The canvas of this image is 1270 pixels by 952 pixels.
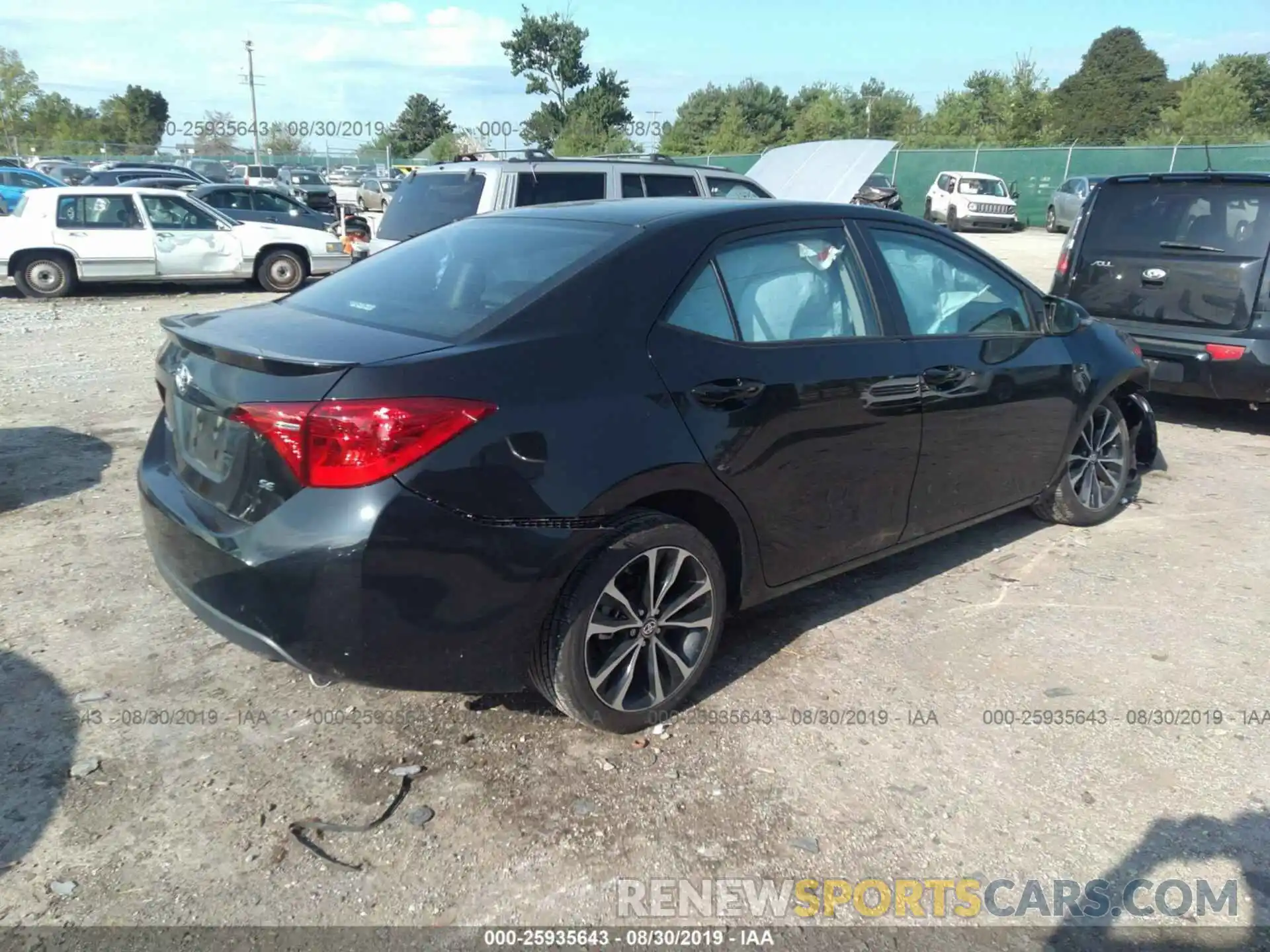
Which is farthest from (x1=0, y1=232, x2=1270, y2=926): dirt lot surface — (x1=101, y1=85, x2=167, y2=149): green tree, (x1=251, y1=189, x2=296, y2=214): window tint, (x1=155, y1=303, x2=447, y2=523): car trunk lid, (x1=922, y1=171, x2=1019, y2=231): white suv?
(x1=101, y1=85, x2=167, y2=149): green tree

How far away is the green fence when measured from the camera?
28531 millimetres

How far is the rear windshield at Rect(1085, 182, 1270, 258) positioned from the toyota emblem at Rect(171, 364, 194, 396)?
21.1 feet

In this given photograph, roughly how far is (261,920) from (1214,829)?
2.61m

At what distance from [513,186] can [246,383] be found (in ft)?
19.3

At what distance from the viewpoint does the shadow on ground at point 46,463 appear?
5.39m

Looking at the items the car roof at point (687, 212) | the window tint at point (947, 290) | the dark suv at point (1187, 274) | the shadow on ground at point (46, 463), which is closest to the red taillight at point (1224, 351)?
the dark suv at point (1187, 274)

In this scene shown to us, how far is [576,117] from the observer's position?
5012cm

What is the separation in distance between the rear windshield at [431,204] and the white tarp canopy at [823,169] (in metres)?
4.06

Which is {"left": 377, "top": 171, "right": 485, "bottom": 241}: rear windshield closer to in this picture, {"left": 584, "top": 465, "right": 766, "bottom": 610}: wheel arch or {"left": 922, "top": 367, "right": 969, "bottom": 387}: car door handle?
{"left": 922, "top": 367, "right": 969, "bottom": 387}: car door handle

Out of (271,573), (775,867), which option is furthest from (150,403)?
(775,867)

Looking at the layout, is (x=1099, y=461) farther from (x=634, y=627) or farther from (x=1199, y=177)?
(x=634, y=627)

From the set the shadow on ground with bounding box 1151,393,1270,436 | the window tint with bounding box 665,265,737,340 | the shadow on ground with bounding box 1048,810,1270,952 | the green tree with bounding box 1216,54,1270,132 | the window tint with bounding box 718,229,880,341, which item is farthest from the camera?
the green tree with bounding box 1216,54,1270,132

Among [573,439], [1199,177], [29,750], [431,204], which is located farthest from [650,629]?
[431,204]

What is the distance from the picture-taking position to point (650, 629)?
3.23m
